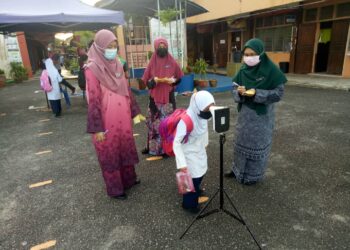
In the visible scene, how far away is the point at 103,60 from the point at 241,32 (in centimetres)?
1268

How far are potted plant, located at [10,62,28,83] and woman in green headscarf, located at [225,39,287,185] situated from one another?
13832 millimetres

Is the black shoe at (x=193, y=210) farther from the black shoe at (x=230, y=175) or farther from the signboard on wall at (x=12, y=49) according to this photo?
the signboard on wall at (x=12, y=49)

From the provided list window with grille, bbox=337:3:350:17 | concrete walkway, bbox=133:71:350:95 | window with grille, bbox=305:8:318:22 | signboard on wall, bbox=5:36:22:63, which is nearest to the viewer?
concrete walkway, bbox=133:71:350:95

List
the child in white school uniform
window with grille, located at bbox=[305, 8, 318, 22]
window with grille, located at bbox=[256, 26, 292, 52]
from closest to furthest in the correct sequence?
the child in white school uniform
window with grille, located at bbox=[305, 8, 318, 22]
window with grille, located at bbox=[256, 26, 292, 52]

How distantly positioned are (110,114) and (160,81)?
3.79 ft

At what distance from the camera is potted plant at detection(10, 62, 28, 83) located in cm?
1349

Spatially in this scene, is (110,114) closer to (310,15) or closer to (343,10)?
(343,10)

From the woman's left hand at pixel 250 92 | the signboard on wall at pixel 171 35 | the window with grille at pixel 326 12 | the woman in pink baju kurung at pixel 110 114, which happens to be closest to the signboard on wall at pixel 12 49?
the signboard on wall at pixel 171 35

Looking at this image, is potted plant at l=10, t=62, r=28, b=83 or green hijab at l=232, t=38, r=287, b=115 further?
potted plant at l=10, t=62, r=28, b=83

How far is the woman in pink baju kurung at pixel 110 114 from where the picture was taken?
8.22ft

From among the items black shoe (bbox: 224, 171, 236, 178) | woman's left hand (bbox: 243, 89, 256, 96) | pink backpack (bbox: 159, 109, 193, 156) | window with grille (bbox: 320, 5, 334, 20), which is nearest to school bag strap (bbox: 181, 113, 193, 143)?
pink backpack (bbox: 159, 109, 193, 156)

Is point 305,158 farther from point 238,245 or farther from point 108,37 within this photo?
point 108,37

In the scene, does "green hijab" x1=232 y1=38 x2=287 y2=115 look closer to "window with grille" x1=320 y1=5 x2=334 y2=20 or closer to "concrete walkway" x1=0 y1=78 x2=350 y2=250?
"concrete walkway" x1=0 y1=78 x2=350 y2=250

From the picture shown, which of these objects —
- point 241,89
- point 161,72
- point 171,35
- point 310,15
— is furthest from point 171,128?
point 310,15
